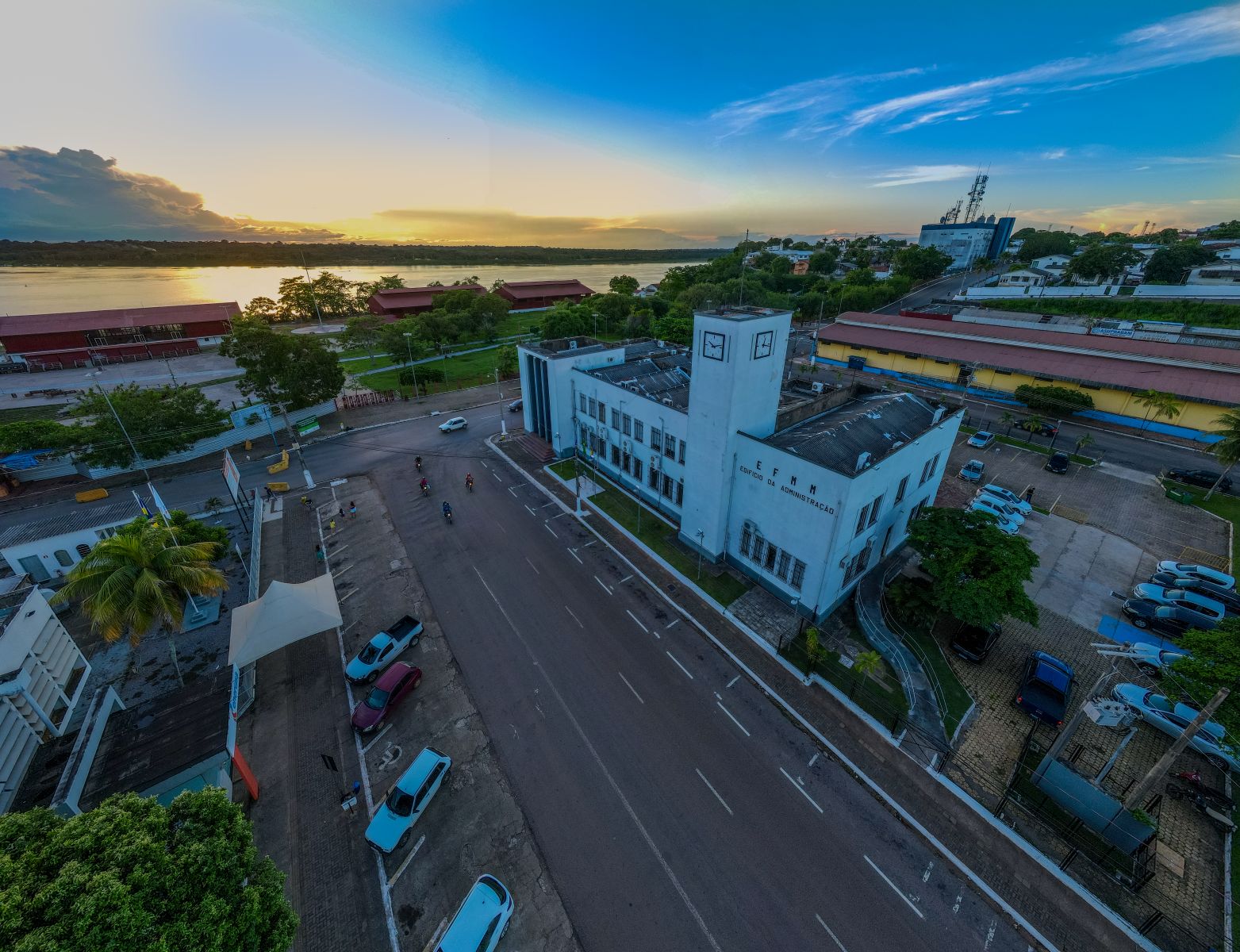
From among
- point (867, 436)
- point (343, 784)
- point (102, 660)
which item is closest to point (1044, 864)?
point (867, 436)

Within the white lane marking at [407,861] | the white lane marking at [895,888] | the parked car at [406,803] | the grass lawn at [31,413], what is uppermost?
the grass lawn at [31,413]

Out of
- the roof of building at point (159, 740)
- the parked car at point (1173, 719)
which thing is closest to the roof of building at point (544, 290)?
the roof of building at point (159, 740)

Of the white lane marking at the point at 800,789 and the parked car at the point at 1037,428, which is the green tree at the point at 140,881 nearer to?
the white lane marking at the point at 800,789

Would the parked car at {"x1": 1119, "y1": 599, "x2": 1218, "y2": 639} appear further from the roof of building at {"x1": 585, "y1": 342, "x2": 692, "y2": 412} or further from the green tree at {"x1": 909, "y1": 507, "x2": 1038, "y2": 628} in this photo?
the roof of building at {"x1": 585, "y1": 342, "x2": 692, "y2": 412}

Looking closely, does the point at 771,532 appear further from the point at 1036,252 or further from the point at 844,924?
the point at 1036,252

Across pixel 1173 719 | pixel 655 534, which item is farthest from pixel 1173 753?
pixel 655 534

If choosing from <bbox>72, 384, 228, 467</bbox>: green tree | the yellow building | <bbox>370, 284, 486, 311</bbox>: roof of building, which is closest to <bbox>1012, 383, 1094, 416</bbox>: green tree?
the yellow building
